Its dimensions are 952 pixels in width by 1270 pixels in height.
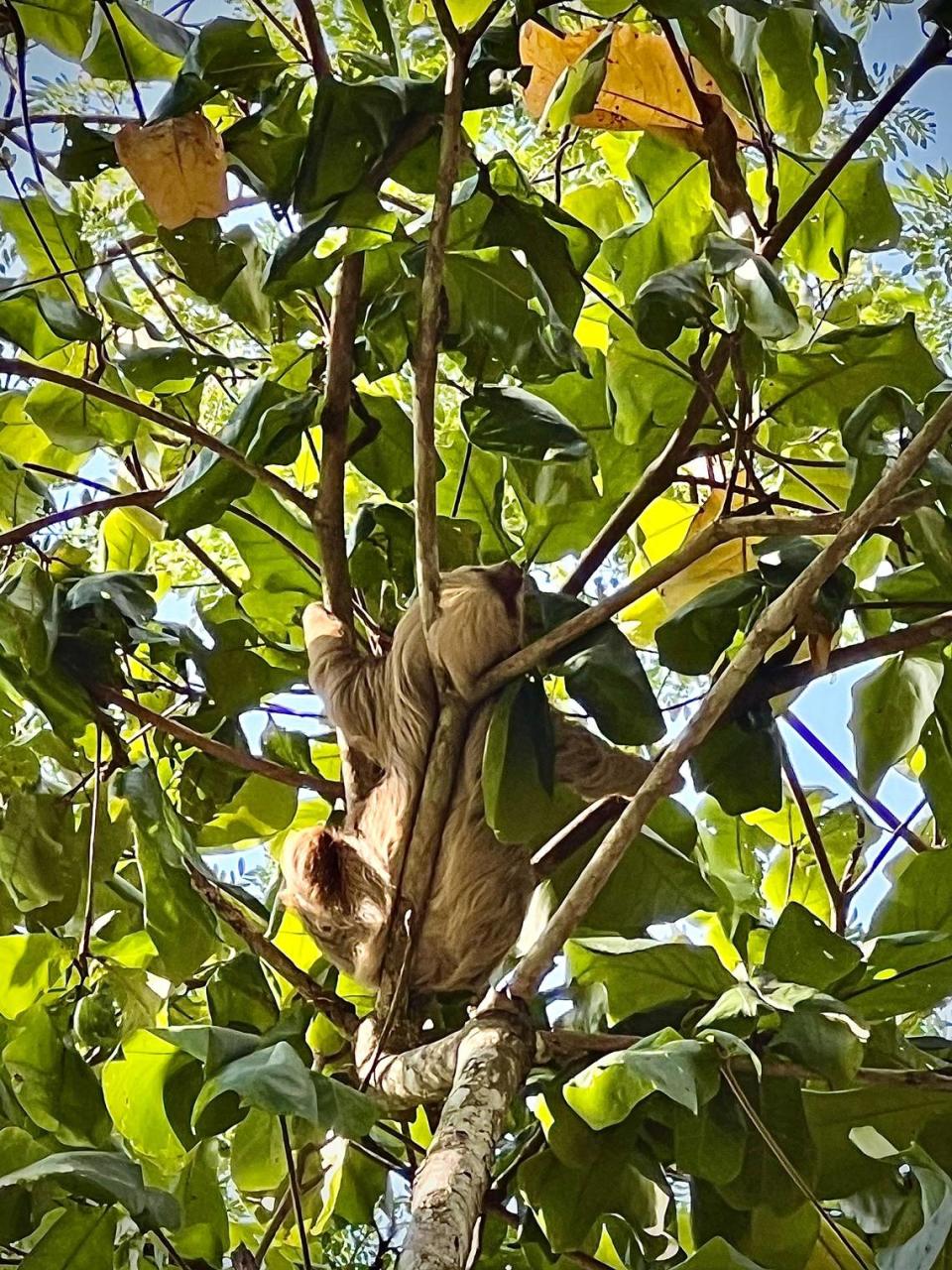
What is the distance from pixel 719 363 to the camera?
85cm

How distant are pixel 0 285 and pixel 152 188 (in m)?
0.18

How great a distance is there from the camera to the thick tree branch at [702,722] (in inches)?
24.5

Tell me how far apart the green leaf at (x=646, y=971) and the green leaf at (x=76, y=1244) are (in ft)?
0.97

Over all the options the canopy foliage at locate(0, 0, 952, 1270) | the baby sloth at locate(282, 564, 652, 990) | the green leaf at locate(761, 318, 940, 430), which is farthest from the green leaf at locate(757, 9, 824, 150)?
the baby sloth at locate(282, 564, 652, 990)

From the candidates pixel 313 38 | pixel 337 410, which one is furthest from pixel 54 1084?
pixel 313 38

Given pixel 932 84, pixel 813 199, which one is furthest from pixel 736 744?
pixel 932 84

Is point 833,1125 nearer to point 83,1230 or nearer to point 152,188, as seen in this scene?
point 83,1230

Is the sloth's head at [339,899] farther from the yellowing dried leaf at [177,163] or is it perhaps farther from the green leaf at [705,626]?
the yellowing dried leaf at [177,163]

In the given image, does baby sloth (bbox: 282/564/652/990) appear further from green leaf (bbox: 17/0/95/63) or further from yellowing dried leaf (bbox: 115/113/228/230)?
green leaf (bbox: 17/0/95/63)

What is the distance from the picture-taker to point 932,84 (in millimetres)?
1185

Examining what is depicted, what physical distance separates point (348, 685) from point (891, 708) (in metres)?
0.37

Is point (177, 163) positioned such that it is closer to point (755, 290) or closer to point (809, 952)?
point (755, 290)

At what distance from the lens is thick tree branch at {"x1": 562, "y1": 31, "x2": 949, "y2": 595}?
0.75m

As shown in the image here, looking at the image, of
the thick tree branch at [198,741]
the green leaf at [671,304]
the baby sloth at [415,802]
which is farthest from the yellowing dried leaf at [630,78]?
the thick tree branch at [198,741]
